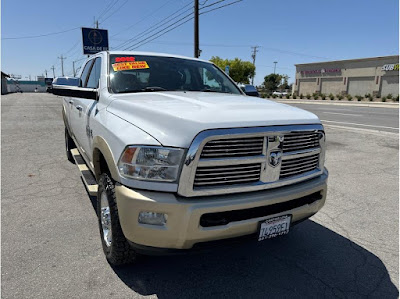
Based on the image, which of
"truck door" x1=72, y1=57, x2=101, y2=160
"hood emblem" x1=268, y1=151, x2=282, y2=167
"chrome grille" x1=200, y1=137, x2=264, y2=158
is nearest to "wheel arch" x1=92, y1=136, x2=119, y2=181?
"truck door" x1=72, y1=57, x2=101, y2=160

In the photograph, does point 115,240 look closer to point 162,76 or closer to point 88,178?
point 88,178

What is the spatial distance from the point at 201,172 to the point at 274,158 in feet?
1.88

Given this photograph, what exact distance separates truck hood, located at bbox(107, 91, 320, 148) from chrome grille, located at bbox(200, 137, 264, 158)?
0.10 meters

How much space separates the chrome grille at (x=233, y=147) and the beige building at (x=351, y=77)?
51019 millimetres

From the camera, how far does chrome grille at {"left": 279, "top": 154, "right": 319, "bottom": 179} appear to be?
2348 millimetres

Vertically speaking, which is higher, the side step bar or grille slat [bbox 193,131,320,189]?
grille slat [bbox 193,131,320,189]

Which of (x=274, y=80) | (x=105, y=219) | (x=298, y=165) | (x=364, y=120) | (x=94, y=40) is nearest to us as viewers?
(x=298, y=165)

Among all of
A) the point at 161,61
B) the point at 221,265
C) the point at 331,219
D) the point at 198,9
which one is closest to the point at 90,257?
the point at 221,265

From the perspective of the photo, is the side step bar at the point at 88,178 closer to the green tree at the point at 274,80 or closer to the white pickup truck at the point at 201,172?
the white pickup truck at the point at 201,172

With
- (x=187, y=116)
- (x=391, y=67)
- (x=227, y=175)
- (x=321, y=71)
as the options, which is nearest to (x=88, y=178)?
(x=187, y=116)

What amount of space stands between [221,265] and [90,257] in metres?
1.19

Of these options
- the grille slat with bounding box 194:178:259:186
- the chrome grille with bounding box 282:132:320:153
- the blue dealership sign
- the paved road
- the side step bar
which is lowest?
the paved road

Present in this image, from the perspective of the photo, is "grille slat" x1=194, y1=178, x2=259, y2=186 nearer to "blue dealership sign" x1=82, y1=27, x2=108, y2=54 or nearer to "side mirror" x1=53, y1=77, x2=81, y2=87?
"side mirror" x1=53, y1=77, x2=81, y2=87

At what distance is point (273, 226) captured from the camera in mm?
2305
